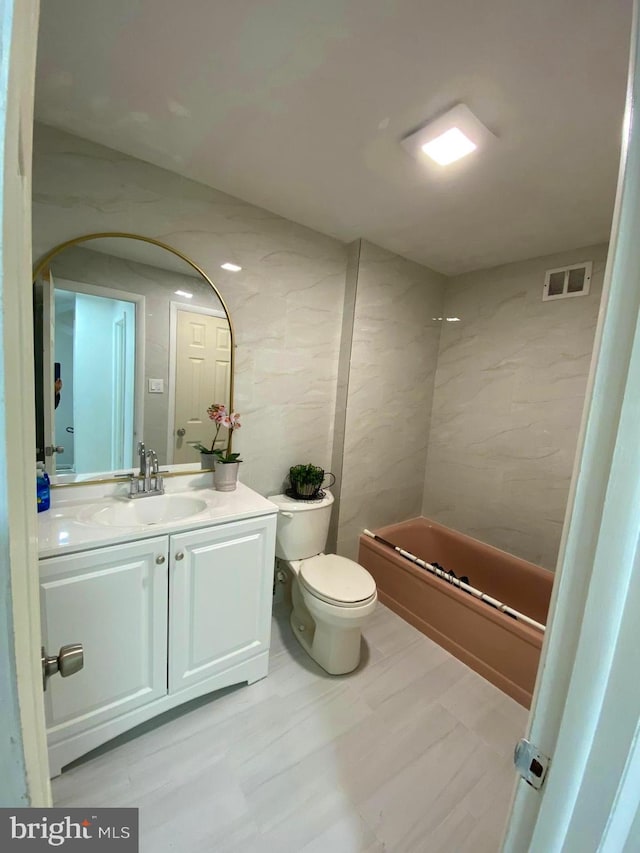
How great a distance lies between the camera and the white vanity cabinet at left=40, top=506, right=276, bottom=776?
1.11m

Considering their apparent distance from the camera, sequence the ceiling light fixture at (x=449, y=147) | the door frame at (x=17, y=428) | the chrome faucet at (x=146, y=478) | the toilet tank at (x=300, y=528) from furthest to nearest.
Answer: the toilet tank at (x=300, y=528) < the chrome faucet at (x=146, y=478) < the ceiling light fixture at (x=449, y=147) < the door frame at (x=17, y=428)

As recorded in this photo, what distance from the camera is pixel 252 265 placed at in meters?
1.82

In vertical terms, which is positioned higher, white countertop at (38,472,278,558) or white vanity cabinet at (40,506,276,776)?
white countertop at (38,472,278,558)

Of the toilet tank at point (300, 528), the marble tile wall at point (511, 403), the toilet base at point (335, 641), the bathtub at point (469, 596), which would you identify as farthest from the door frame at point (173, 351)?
the marble tile wall at point (511, 403)

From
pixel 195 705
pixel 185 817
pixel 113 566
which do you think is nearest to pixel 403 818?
pixel 185 817

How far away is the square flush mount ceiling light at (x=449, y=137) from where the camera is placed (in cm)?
115

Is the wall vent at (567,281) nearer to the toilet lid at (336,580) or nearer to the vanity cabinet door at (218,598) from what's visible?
the toilet lid at (336,580)

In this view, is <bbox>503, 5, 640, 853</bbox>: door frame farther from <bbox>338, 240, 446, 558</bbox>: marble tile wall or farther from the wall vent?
the wall vent

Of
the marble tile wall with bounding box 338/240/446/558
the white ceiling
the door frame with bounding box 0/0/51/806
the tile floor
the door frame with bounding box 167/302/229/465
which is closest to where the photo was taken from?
the door frame with bounding box 0/0/51/806

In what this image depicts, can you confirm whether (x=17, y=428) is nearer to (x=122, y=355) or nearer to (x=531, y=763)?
(x=531, y=763)

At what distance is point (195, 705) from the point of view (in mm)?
1456

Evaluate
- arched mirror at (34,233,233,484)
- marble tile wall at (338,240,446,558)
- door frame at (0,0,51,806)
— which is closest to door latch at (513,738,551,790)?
door frame at (0,0,51,806)

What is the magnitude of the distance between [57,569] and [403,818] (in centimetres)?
139

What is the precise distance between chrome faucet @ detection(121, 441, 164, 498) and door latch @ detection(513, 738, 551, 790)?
4.88 feet
